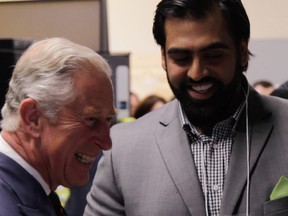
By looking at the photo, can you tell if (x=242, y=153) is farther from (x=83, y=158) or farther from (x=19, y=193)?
(x=19, y=193)

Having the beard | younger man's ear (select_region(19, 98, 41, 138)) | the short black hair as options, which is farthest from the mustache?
younger man's ear (select_region(19, 98, 41, 138))

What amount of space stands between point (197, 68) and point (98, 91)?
1.12 ft

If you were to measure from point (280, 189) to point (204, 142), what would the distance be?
0.24 m

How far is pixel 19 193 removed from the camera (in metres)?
0.98

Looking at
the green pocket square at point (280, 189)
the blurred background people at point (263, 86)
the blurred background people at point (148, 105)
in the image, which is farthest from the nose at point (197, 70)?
the blurred background people at point (263, 86)

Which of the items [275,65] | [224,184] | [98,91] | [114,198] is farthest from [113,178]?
[275,65]

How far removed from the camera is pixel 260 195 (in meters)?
1.32

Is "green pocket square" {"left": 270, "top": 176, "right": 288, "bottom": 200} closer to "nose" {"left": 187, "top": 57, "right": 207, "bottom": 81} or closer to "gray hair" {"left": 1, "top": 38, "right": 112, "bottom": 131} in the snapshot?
Answer: "nose" {"left": 187, "top": 57, "right": 207, "bottom": 81}

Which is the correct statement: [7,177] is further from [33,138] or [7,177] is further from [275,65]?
[275,65]

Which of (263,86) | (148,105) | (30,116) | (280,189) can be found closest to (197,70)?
(280,189)

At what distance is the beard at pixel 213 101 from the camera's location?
1.34 m

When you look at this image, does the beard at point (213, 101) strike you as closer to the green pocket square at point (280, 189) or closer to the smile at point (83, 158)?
the green pocket square at point (280, 189)

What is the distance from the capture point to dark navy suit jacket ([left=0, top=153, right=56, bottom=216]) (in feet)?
3.09

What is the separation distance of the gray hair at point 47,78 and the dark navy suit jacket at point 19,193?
9 cm
